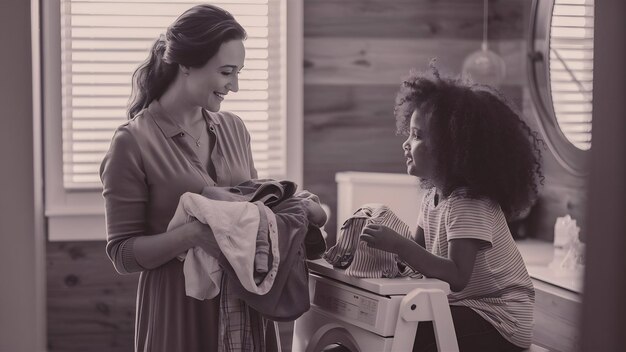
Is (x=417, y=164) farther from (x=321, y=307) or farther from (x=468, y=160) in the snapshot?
(x=321, y=307)

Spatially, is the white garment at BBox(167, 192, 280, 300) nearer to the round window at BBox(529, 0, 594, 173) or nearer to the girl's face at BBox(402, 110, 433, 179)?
the girl's face at BBox(402, 110, 433, 179)

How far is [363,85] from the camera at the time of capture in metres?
3.40

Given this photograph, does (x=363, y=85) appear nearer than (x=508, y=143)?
No

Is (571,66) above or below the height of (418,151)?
above

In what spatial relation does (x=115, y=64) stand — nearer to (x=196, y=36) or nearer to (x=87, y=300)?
(x=87, y=300)

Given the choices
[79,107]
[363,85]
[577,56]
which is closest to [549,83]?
[577,56]

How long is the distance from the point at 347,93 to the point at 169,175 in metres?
1.69

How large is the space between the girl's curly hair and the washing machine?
13.2 inches

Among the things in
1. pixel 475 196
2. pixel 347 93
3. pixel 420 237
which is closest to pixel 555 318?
pixel 420 237

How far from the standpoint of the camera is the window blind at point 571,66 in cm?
282

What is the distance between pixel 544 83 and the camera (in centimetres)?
304

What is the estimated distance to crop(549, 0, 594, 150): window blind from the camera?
2.82 metres

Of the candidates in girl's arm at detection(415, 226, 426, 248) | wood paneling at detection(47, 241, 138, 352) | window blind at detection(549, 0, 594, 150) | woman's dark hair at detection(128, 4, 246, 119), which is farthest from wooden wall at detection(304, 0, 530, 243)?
woman's dark hair at detection(128, 4, 246, 119)
